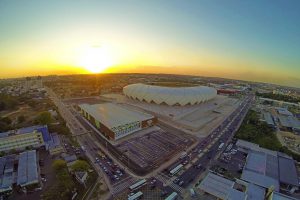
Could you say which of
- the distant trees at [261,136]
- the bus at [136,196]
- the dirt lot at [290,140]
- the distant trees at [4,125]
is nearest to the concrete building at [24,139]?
the distant trees at [4,125]

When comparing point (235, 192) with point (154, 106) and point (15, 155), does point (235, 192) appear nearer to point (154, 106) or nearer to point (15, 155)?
point (15, 155)

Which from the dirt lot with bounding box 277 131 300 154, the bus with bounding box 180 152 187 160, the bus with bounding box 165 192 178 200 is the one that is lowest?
the bus with bounding box 165 192 178 200

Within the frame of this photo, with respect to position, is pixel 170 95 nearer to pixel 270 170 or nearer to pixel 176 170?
pixel 176 170

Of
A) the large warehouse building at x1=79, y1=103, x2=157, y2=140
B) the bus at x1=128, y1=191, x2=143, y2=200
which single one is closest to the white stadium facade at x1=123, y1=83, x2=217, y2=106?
the large warehouse building at x1=79, y1=103, x2=157, y2=140

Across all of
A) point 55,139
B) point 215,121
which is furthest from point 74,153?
point 215,121

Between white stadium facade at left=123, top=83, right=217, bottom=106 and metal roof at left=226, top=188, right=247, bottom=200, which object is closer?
metal roof at left=226, top=188, right=247, bottom=200

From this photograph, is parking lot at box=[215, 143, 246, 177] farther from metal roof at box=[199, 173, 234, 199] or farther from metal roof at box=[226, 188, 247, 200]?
metal roof at box=[226, 188, 247, 200]
